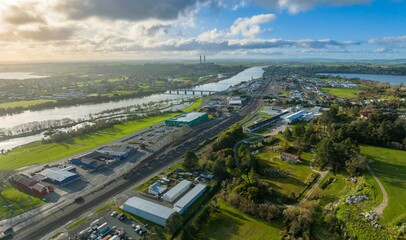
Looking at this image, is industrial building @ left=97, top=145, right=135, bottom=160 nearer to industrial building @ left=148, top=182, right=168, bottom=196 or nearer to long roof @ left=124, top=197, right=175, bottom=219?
industrial building @ left=148, top=182, right=168, bottom=196

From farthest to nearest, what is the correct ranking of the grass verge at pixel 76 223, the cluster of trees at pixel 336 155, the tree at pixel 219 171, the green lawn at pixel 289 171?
1. the cluster of trees at pixel 336 155
2. the tree at pixel 219 171
3. the green lawn at pixel 289 171
4. the grass verge at pixel 76 223

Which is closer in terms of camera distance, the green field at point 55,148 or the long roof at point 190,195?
the long roof at point 190,195

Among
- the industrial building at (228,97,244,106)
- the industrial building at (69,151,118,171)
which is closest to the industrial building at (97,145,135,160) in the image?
the industrial building at (69,151,118,171)

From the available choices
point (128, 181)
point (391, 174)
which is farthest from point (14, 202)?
point (391, 174)

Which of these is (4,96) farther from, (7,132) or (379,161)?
(379,161)

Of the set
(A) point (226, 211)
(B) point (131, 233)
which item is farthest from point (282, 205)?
(B) point (131, 233)

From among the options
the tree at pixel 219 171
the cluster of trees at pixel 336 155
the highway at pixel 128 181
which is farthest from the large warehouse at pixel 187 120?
the cluster of trees at pixel 336 155

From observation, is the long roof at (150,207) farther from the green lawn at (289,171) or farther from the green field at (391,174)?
the green field at (391,174)

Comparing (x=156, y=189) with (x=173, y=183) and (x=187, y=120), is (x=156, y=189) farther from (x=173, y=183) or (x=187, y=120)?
(x=187, y=120)
